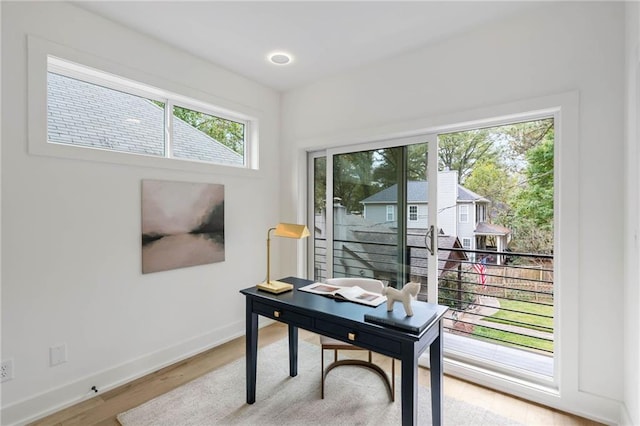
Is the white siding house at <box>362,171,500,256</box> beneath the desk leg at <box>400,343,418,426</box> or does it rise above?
above

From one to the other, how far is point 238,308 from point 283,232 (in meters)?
1.51

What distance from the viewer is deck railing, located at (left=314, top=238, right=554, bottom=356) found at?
9.60 feet

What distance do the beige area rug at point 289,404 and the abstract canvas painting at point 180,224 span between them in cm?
99

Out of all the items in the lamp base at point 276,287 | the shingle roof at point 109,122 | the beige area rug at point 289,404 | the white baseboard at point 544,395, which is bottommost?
the beige area rug at point 289,404

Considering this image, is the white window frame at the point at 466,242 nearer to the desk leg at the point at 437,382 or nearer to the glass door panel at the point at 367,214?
the glass door panel at the point at 367,214

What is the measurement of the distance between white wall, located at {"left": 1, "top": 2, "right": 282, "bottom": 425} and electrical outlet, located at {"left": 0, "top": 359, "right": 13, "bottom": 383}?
28mm

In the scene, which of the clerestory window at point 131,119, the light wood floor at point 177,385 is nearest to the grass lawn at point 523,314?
the light wood floor at point 177,385

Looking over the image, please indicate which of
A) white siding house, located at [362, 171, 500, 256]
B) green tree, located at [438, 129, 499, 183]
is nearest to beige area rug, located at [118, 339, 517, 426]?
white siding house, located at [362, 171, 500, 256]

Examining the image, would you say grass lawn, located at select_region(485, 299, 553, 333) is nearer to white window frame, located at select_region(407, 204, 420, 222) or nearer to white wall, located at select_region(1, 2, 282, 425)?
white window frame, located at select_region(407, 204, 420, 222)

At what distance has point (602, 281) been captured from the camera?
185 cm

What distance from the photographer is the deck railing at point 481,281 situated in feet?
9.60

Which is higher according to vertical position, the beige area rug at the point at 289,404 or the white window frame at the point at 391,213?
the white window frame at the point at 391,213

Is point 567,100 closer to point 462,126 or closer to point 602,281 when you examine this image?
point 462,126

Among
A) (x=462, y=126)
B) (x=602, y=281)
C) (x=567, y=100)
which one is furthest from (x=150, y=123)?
(x=602, y=281)
